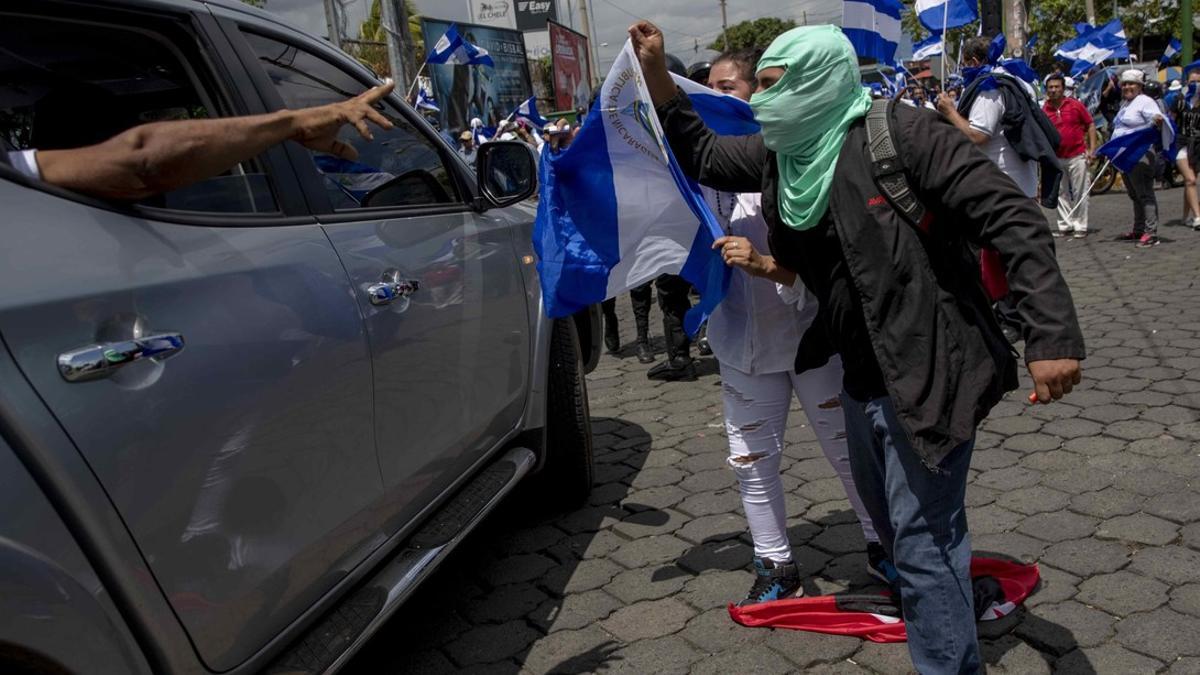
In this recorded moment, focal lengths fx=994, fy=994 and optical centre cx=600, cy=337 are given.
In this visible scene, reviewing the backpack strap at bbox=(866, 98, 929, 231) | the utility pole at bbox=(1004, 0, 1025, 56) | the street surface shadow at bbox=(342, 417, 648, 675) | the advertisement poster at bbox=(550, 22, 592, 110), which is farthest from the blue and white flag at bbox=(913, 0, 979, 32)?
the advertisement poster at bbox=(550, 22, 592, 110)

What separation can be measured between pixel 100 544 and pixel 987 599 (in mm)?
2570

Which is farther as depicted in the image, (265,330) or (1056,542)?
(1056,542)

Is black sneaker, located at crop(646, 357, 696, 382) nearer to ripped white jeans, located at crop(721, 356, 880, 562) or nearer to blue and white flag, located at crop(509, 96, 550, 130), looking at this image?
ripped white jeans, located at crop(721, 356, 880, 562)

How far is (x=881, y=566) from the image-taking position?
3.35 m

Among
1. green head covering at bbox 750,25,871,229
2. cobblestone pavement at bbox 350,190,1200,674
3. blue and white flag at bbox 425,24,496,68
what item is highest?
blue and white flag at bbox 425,24,496,68

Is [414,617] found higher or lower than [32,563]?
lower

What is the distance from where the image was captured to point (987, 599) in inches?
124

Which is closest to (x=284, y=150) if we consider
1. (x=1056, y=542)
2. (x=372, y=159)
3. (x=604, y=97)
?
(x=372, y=159)

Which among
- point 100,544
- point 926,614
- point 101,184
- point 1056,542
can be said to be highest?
point 101,184

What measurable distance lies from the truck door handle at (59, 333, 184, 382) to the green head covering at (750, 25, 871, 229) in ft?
4.88

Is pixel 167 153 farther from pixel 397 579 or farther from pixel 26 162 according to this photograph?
pixel 397 579

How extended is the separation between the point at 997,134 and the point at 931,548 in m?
5.37

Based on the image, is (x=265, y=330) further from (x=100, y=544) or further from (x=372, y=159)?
(x=372, y=159)

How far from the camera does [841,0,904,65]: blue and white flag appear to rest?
6.98 meters
